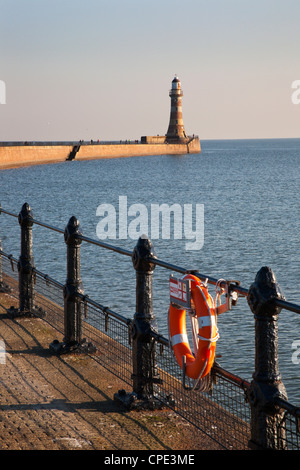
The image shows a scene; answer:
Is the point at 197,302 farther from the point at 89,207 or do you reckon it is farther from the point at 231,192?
the point at 231,192

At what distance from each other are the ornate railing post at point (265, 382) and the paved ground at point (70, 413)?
68 centimetres

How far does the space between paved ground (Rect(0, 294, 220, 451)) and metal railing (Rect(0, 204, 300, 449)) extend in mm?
121

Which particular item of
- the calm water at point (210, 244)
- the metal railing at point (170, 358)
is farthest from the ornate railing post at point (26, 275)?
the calm water at point (210, 244)

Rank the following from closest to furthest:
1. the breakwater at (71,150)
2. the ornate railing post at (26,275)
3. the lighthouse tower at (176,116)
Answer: the ornate railing post at (26,275) < the breakwater at (71,150) < the lighthouse tower at (176,116)

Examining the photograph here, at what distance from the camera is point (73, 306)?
19.5ft

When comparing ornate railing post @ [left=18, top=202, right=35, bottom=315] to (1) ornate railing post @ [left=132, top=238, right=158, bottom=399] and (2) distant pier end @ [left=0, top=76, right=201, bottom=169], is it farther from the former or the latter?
(2) distant pier end @ [left=0, top=76, right=201, bottom=169]

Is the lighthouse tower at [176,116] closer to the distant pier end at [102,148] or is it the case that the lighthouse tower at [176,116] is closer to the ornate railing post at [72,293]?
the distant pier end at [102,148]

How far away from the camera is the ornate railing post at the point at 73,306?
5.86 m

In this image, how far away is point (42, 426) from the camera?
432 centimetres

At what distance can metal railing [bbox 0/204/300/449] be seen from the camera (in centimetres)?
346

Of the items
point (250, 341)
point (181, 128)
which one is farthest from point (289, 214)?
point (181, 128)
